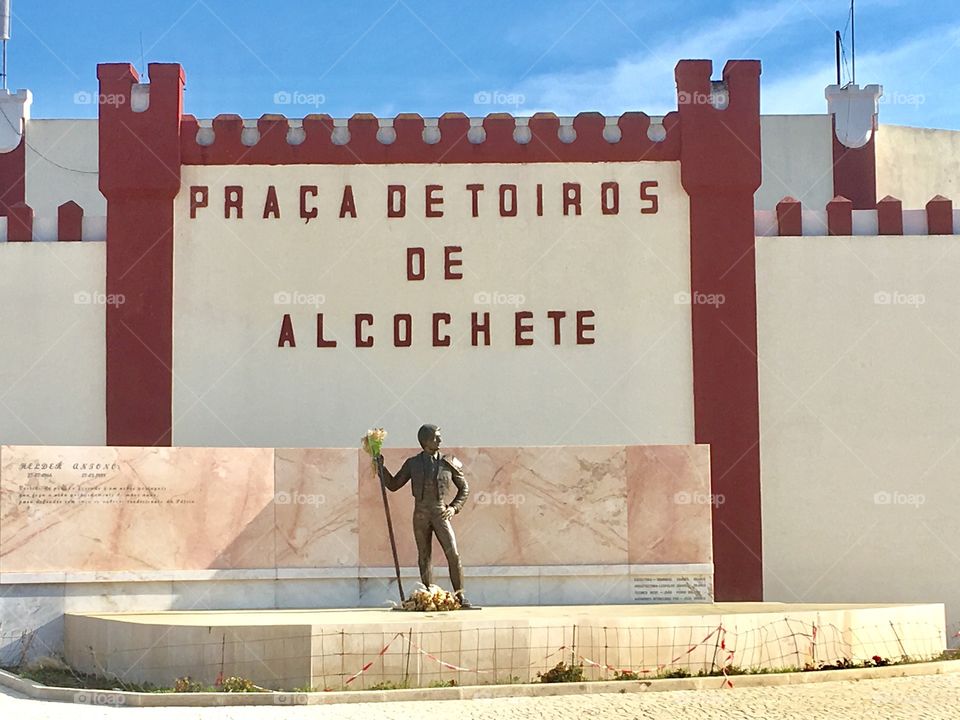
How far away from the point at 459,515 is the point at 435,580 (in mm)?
807

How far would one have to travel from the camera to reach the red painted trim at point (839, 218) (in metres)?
20.3

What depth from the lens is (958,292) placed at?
20125 mm

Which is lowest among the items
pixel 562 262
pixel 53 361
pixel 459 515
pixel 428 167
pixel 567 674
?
pixel 567 674

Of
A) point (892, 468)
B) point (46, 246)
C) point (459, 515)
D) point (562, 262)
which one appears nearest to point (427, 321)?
point (562, 262)

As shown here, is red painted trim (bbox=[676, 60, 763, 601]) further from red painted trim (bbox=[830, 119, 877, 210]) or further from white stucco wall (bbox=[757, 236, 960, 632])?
red painted trim (bbox=[830, 119, 877, 210])

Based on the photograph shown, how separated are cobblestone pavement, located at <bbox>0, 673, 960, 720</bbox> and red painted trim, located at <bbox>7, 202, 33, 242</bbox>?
365 inches

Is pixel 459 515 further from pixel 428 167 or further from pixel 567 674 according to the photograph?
pixel 428 167

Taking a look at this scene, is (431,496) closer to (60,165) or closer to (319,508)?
(319,508)

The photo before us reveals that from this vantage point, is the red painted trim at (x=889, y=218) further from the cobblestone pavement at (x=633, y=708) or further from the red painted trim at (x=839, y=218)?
the cobblestone pavement at (x=633, y=708)

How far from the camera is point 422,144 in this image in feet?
66.8

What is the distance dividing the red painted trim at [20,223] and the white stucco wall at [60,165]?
652 centimetres

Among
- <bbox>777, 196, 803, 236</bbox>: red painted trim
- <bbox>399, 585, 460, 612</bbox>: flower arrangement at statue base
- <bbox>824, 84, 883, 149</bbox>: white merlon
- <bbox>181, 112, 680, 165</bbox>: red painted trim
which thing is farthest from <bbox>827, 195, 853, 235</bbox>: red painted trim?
<bbox>399, 585, 460, 612</bbox>: flower arrangement at statue base

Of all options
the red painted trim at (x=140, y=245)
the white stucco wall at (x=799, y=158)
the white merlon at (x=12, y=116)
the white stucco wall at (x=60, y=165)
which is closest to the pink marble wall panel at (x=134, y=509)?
the red painted trim at (x=140, y=245)

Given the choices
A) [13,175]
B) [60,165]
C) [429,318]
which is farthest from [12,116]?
[429,318]
